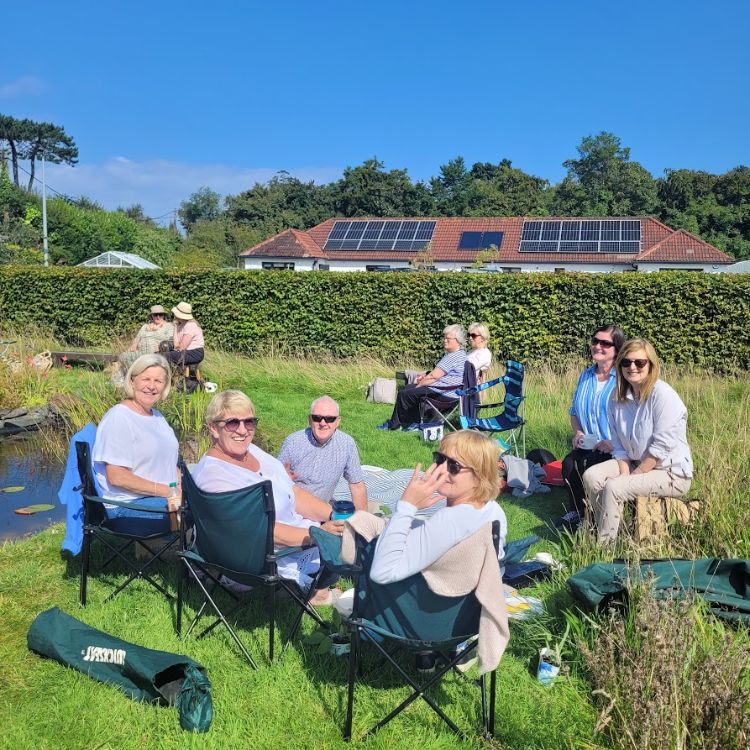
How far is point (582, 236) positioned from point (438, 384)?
31.3 m

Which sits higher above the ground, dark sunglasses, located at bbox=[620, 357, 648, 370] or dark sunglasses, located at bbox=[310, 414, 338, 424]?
dark sunglasses, located at bbox=[620, 357, 648, 370]

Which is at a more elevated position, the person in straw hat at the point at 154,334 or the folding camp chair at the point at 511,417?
the person in straw hat at the point at 154,334

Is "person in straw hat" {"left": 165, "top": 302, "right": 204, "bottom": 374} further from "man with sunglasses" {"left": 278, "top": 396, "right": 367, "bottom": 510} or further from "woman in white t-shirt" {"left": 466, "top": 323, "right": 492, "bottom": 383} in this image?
"man with sunglasses" {"left": 278, "top": 396, "right": 367, "bottom": 510}

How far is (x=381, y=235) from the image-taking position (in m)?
40.5

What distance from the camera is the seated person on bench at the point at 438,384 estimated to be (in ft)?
28.8

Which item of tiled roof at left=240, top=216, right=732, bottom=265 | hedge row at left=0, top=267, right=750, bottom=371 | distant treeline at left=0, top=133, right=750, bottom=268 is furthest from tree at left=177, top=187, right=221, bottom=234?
hedge row at left=0, top=267, right=750, bottom=371

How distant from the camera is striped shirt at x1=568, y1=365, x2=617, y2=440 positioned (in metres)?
5.75

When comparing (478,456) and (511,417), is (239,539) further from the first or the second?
(511,417)

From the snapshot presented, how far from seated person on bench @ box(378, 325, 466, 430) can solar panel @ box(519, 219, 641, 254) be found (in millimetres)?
29998

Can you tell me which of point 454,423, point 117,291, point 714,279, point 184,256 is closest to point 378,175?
point 184,256

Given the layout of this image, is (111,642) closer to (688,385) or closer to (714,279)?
(688,385)

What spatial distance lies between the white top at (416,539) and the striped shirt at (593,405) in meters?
3.28

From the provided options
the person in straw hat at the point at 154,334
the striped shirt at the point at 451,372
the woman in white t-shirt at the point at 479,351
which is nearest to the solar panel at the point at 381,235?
the person in straw hat at the point at 154,334

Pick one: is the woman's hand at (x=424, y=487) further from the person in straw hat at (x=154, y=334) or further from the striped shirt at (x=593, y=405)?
the person in straw hat at (x=154, y=334)
